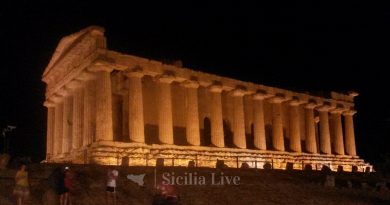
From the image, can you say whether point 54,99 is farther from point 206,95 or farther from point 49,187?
point 49,187

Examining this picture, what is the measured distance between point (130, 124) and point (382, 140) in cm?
4967

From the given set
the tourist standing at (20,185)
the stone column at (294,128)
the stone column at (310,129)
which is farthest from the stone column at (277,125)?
the tourist standing at (20,185)

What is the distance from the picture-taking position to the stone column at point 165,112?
156 ft

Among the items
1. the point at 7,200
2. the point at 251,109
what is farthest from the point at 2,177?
the point at 251,109

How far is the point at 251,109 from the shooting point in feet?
194

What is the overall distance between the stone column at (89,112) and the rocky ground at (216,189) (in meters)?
11.1

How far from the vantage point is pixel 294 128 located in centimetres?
6131

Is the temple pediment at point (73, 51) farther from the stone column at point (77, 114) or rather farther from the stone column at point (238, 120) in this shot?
the stone column at point (238, 120)

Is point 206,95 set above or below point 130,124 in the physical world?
above

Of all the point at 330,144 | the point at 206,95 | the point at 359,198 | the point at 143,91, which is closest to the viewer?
the point at 359,198

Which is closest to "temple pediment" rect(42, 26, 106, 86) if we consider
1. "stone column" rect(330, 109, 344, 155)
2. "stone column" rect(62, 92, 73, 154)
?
"stone column" rect(62, 92, 73, 154)

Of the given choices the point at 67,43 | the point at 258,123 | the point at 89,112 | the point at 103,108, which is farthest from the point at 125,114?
the point at 258,123

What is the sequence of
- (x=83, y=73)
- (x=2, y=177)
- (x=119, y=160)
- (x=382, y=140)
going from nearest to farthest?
(x=2, y=177) → (x=119, y=160) → (x=83, y=73) → (x=382, y=140)

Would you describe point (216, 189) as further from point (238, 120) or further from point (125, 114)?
point (238, 120)
